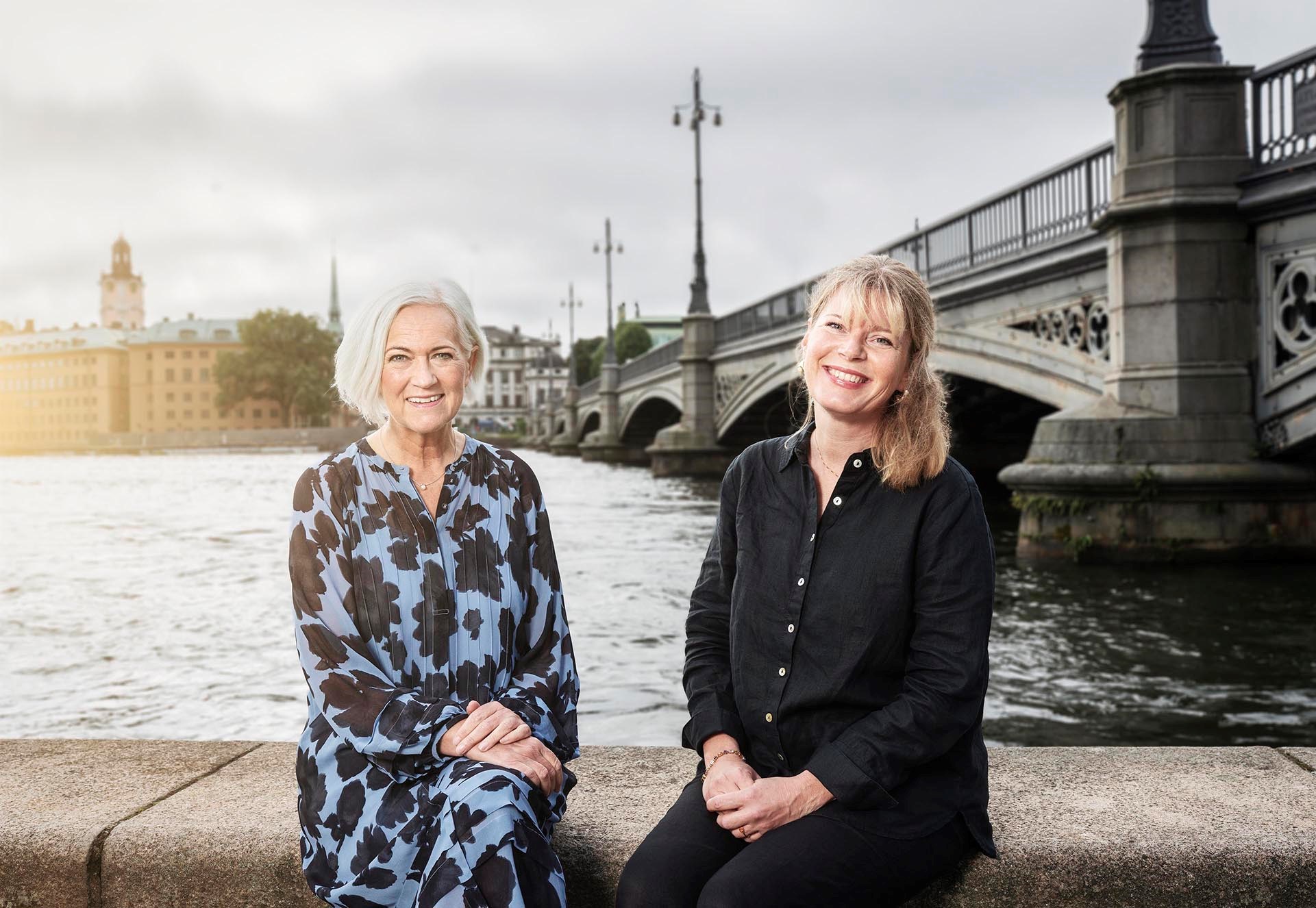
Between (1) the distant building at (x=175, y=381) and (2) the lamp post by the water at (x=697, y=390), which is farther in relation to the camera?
(1) the distant building at (x=175, y=381)

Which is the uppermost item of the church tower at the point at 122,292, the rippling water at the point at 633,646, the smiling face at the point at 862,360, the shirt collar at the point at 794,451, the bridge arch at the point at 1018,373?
the church tower at the point at 122,292

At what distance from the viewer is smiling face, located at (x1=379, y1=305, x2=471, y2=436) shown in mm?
2293

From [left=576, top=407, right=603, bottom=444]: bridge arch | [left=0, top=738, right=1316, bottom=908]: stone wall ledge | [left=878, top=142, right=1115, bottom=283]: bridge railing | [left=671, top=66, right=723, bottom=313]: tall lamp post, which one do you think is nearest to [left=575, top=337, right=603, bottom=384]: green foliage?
[left=576, top=407, right=603, bottom=444]: bridge arch

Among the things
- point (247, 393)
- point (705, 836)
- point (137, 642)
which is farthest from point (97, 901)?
point (247, 393)

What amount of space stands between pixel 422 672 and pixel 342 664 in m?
0.14

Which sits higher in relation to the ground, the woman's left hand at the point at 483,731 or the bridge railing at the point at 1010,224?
the bridge railing at the point at 1010,224

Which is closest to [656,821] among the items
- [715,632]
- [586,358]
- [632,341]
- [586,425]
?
[715,632]

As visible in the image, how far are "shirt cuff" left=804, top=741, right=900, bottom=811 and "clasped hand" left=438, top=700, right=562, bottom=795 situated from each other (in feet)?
1.48

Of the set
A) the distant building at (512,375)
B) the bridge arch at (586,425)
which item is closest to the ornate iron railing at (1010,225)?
the bridge arch at (586,425)

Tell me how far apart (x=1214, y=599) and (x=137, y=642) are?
7.15 meters

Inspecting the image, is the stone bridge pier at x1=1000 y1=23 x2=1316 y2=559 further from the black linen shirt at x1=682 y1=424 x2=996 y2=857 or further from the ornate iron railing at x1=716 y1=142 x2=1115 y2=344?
the black linen shirt at x1=682 y1=424 x2=996 y2=857

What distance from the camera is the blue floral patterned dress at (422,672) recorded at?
6.32 ft

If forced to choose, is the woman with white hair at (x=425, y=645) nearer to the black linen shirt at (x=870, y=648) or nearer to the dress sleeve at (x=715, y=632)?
the dress sleeve at (x=715, y=632)

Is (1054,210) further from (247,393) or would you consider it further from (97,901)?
(247,393)
